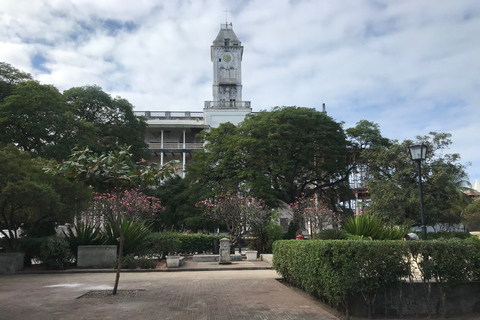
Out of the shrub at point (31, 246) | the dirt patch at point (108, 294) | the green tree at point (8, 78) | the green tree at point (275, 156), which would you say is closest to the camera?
the dirt patch at point (108, 294)

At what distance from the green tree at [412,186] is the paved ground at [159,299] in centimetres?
1838

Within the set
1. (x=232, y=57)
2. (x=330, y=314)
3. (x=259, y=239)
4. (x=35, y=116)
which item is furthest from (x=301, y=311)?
(x=232, y=57)

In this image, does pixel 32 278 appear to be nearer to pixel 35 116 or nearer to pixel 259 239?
pixel 259 239

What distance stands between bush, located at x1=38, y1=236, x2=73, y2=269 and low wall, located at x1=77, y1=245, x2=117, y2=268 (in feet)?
1.68

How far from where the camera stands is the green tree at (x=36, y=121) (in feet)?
81.2

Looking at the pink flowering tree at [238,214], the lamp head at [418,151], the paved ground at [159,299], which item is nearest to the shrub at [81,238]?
the paved ground at [159,299]

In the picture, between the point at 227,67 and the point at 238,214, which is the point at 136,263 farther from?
the point at 227,67

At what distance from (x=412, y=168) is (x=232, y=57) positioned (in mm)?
38403

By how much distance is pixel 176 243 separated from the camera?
17.9 m

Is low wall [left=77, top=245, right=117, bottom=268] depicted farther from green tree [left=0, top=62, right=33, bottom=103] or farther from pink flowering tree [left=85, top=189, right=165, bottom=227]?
green tree [left=0, top=62, right=33, bottom=103]

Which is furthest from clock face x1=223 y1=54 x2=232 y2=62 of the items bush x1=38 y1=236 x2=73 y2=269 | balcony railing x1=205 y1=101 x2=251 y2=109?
bush x1=38 y1=236 x2=73 y2=269

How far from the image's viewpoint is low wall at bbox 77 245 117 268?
15477mm

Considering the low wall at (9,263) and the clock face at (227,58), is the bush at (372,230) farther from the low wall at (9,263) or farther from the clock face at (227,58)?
the clock face at (227,58)

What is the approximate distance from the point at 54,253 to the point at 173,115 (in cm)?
3941
